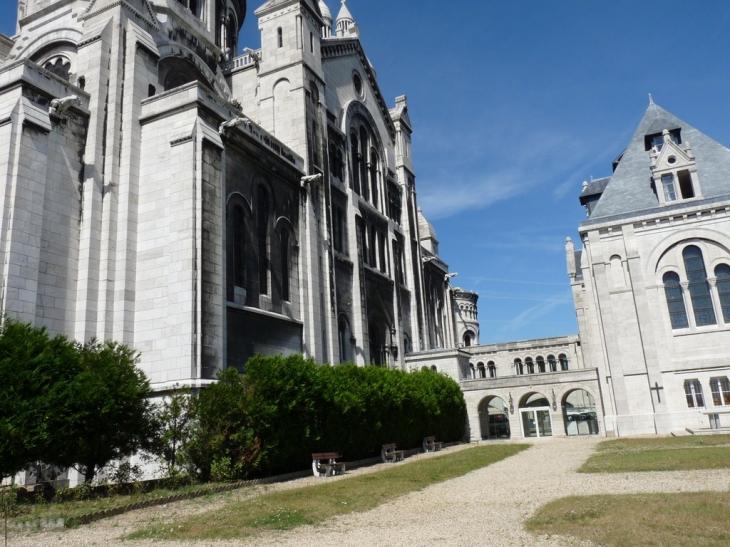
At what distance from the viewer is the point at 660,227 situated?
34062 mm

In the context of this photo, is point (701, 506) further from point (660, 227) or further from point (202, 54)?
point (202, 54)

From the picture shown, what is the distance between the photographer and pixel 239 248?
24.5 metres

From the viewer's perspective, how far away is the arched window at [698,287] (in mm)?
32500

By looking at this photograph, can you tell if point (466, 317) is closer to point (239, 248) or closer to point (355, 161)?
point (355, 161)

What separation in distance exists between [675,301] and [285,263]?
21857 mm

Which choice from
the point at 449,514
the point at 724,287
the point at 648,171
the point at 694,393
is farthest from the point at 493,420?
the point at 449,514

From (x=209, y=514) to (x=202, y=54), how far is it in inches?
1127

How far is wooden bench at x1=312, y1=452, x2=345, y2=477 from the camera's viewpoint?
20.0 m

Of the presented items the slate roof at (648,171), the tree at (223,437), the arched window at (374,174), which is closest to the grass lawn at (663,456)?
the tree at (223,437)

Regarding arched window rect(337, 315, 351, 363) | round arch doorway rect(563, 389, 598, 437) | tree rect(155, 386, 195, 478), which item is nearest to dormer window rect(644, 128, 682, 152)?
round arch doorway rect(563, 389, 598, 437)

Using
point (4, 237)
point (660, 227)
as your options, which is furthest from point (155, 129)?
point (660, 227)

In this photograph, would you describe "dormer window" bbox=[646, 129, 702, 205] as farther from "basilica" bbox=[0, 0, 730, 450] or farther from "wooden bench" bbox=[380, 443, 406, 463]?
"wooden bench" bbox=[380, 443, 406, 463]

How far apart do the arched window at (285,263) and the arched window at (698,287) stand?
2231 cm

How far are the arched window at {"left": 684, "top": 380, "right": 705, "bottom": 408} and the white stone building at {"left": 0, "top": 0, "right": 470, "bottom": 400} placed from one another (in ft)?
57.2
